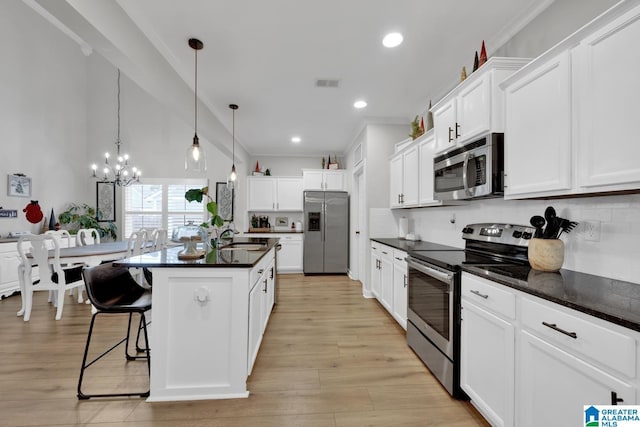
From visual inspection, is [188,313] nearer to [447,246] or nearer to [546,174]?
[546,174]

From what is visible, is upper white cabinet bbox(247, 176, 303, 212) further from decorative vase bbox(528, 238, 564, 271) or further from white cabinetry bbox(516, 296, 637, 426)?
white cabinetry bbox(516, 296, 637, 426)

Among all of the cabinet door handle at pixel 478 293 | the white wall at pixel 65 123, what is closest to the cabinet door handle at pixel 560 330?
the cabinet door handle at pixel 478 293

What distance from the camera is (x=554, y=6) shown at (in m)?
1.84

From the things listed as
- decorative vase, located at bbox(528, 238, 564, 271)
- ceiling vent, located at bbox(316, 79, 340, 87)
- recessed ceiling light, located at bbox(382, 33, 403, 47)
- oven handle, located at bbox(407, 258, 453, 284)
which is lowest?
oven handle, located at bbox(407, 258, 453, 284)

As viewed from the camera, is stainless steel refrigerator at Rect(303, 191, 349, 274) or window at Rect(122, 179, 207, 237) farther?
window at Rect(122, 179, 207, 237)

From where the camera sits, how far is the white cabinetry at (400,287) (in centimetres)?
280

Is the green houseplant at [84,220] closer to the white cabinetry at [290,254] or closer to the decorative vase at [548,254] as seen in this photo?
the white cabinetry at [290,254]

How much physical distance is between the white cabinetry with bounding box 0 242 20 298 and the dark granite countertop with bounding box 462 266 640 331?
5.99m

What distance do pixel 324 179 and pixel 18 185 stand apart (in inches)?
213

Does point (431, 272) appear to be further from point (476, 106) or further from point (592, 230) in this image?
point (476, 106)

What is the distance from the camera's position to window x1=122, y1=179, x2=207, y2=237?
6.45 m

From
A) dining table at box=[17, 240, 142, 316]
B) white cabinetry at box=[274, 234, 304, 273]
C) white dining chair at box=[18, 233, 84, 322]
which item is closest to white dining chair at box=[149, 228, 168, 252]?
dining table at box=[17, 240, 142, 316]

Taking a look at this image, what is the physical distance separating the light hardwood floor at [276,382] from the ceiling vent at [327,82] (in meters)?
2.75

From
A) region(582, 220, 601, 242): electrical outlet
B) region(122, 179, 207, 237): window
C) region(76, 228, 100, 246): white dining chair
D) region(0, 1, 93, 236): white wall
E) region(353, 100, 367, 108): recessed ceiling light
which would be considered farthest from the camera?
region(122, 179, 207, 237): window
